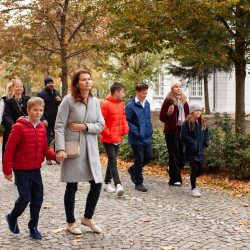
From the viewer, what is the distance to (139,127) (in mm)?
7621

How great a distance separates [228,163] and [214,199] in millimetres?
1752

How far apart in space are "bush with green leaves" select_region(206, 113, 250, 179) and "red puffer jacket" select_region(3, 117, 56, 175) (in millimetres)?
4758

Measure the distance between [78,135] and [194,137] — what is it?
2866 millimetres

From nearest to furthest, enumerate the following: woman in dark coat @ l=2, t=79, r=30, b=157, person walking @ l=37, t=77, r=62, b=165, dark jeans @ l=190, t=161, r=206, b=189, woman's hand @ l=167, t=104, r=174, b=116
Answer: dark jeans @ l=190, t=161, r=206, b=189
woman's hand @ l=167, t=104, r=174, b=116
woman in dark coat @ l=2, t=79, r=30, b=157
person walking @ l=37, t=77, r=62, b=165

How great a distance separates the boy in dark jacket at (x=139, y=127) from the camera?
7586mm

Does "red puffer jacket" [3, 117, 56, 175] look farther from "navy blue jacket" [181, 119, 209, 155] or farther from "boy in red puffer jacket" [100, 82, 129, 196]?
"navy blue jacket" [181, 119, 209, 155]

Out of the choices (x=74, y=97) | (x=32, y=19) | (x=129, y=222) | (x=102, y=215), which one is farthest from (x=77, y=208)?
(x=32, y=19)

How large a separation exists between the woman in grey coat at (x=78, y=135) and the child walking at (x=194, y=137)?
250 cm

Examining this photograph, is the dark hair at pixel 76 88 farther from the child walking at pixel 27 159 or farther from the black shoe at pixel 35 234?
the black shoe at pixel 35 234

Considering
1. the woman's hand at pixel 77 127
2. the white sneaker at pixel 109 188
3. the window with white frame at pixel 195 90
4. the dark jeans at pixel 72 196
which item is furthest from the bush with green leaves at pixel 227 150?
the window with white frame at pixel 195 90

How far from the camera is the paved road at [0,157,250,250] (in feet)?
15.4

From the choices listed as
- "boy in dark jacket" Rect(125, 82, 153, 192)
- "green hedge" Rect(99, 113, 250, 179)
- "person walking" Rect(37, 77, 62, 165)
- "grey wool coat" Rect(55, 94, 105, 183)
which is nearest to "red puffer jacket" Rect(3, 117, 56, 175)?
"grey wool coat" Rect(55, 94, 105, 183)

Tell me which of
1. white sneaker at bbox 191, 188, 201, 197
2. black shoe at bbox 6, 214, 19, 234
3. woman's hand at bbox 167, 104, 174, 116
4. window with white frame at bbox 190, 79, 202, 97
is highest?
window with white frame at bbox 190, 79, 202, 97

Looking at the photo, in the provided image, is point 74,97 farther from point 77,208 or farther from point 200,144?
point 200,144
